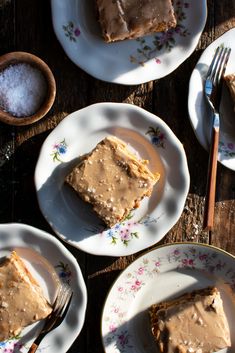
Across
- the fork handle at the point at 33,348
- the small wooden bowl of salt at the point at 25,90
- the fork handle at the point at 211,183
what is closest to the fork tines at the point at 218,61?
the fork handle at the point at 211,183

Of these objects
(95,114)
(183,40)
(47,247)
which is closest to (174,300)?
(47,247)

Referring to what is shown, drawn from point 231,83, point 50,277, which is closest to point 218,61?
point 231,83

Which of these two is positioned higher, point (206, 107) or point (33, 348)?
point (206, 107)

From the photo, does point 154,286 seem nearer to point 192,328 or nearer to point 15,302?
point 192,328

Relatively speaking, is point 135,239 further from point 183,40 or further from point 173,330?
point 183,40

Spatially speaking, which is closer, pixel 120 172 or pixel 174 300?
pixel 120 172

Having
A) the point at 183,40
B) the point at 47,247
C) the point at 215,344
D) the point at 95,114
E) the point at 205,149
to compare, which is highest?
the point at 183,40
